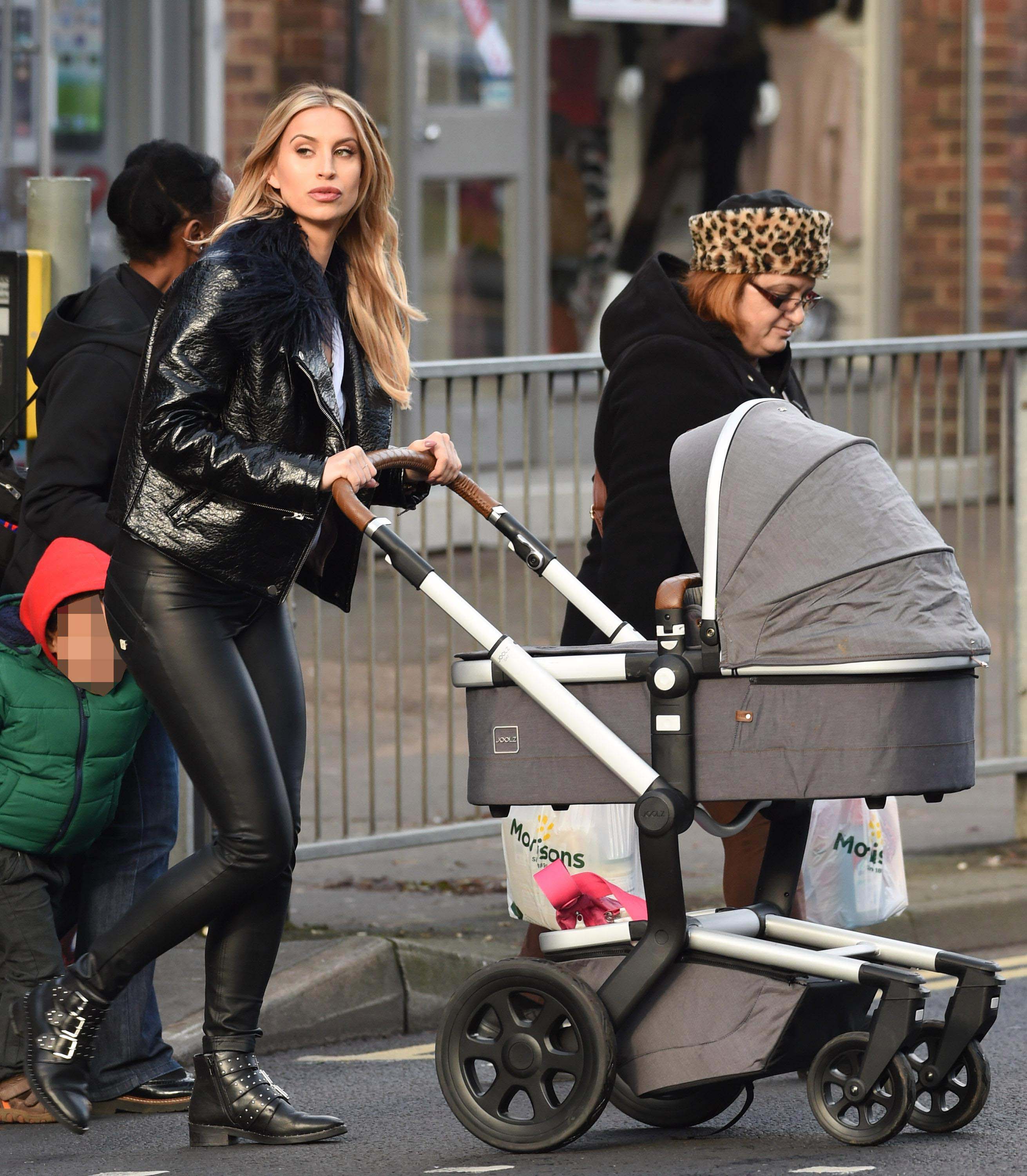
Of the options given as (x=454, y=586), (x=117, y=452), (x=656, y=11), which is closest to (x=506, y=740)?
(x=117, y=452)

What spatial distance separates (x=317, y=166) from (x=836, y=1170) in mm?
2039

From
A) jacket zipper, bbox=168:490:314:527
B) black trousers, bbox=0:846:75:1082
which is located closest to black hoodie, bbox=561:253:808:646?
jacket zipper, bbox=168:490:314:527

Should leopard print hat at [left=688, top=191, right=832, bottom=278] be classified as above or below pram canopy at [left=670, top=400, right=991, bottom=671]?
above

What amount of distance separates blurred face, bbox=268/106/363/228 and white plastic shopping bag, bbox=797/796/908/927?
63.5 inches

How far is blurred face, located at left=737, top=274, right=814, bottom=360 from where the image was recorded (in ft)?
15.6

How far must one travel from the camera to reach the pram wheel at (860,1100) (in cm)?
400

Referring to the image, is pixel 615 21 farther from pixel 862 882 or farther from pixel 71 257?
pixel 862 882

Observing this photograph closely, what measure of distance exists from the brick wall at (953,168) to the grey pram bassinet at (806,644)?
10.4m

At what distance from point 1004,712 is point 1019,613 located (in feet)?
1.13

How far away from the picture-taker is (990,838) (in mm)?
7234

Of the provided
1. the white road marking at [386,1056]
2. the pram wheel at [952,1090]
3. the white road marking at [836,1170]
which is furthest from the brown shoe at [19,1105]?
the pram wheel at [952,1090]

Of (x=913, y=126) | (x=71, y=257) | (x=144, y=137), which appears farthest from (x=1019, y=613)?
(x=913, y=126)

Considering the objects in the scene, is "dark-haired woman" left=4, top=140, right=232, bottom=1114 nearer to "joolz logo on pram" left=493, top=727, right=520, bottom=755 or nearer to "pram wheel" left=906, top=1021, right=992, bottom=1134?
"joolz logo on pram" left=493, top=727, right=520, bottom=755

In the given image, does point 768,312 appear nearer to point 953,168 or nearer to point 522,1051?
point 522,1051
